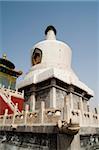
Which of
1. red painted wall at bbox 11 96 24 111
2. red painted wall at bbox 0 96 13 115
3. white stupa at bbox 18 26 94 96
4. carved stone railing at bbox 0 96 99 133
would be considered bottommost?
carved stone railing at bbox 0 96 99 133

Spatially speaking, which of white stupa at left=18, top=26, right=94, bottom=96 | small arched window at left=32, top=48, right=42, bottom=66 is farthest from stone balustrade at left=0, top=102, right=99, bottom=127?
small arched window at left=32, top=48, right=42, bottom=66

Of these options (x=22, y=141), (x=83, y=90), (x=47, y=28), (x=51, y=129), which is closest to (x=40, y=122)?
(x=51, y=129)

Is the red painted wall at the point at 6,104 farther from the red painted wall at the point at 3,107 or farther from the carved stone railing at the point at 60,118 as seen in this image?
the carved stone railing at the point at 60,118

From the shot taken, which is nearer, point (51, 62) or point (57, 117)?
point (57, 117)

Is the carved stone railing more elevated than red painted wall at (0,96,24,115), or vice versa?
red painted wall at (0,96,24,115)

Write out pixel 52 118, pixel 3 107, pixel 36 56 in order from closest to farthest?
pixel 52 118
pixel 3 107
pixel 36 56

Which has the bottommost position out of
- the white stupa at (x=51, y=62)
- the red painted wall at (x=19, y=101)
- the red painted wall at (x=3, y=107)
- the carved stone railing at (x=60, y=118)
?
the carved stone railing at (x=60, y=118)

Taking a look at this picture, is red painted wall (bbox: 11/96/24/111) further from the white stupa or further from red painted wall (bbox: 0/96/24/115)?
the white stupa

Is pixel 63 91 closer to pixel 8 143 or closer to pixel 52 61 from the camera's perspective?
pixel 52 61

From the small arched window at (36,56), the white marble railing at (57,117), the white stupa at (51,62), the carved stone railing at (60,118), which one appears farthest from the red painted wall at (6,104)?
the small arched window at (36,56)

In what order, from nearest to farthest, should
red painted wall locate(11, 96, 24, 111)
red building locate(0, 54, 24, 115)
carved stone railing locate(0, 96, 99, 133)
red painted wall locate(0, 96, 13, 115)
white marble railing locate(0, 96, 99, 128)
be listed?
carved stone railing locate(0, 96, 99, 133)
white marble railing locate(0, 96, 99, 128)
red painted wall locate(0, 96, 13, 115)
red building locate(0, 54, 24, 115)
red painted wall locate(11, 96, 24, 111)

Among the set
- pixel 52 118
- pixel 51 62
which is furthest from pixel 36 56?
pixel 52 118

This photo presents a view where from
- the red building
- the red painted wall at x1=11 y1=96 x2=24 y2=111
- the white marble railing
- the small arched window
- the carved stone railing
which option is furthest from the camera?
the small arched window

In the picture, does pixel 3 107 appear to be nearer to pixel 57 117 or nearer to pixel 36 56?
pixel 36 56
